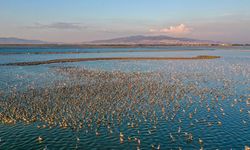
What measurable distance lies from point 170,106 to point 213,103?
17.0ft

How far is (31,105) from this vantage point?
1105 inches

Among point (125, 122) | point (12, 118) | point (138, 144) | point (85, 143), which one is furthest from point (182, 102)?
point (12, 118)

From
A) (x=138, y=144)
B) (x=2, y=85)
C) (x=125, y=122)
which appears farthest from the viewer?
(x=2, y=85)

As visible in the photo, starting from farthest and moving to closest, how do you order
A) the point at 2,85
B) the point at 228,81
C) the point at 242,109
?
1. the point at 228,81
2. the point at 2,85
3. the point at 242,109

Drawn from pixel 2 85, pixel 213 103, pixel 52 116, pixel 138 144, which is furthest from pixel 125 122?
pixel 2 85

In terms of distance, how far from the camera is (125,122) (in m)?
23.4

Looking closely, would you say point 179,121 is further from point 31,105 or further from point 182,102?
point 31,105

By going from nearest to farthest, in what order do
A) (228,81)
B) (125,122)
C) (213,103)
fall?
(125,122) → (213,103) → (228,81)

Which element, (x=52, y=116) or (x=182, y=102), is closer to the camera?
(x=52, y=116)

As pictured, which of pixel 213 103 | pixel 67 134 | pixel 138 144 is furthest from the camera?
pixel 213 103

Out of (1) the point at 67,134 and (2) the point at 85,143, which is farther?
(1) the point at 67,134

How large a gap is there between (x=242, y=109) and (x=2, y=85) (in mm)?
32035

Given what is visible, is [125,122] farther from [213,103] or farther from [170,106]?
[213,103]

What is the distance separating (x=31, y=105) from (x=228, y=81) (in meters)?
30.7
